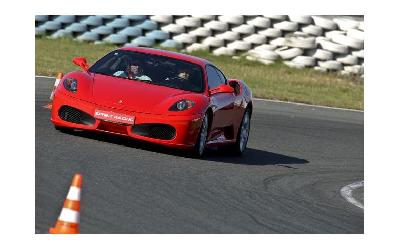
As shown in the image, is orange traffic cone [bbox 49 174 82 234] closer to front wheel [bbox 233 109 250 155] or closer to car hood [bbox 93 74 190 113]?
car hood [bbox 93 74 190 113]

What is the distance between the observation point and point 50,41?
26406 millimetres

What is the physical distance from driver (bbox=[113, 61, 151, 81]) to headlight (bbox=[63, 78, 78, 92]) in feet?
2.28

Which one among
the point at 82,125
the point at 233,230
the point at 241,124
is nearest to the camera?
the point at 233,230

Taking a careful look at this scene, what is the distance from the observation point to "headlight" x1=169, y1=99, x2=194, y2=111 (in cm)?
1254

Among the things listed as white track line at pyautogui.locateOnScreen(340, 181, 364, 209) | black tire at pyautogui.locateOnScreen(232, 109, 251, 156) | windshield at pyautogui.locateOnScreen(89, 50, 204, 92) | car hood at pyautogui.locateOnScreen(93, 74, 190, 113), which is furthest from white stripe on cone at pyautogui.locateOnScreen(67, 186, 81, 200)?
black tire at pyautogui.locateOnScreen(232, 109, 251, 156)

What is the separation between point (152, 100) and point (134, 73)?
0.91m

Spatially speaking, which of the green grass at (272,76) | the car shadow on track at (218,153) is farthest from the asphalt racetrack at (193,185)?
the green grass at (272,76)

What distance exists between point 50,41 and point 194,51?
3398 millimetres

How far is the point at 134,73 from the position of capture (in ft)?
43.9

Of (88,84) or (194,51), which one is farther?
(194,51)

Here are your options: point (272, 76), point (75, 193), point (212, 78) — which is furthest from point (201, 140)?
point (272, 76)
